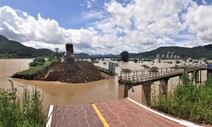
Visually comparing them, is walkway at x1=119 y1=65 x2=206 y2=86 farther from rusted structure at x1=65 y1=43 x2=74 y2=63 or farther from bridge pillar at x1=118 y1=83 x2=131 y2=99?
rusted structure at x1=65 y1=43 x2=74 y2=63

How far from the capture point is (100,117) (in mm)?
9711

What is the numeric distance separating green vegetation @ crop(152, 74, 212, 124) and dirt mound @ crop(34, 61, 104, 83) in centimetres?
2093

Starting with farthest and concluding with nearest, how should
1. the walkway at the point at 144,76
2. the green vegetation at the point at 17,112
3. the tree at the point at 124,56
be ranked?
the tree at the point at 124,56 < the walkway at the point at 144,76 < the green vegetation at the point at 17,112

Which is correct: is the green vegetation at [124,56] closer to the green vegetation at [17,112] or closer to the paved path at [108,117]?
the paved path at [108,117]

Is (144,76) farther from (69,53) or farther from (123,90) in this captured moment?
(69,53)

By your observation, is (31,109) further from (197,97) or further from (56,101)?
(56,101)

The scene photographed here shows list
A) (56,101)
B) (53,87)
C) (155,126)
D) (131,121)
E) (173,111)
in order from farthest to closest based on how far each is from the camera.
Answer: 1. (53,87)
2. (56,101)
3. (173,111)
4. (131,121)
5. (155,126)

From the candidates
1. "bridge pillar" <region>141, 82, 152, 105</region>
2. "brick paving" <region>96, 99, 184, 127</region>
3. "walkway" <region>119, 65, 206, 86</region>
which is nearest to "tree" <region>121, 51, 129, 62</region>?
"walkway" <region>119, 65, 206, 86</region>

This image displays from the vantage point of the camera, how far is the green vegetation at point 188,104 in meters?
9.65

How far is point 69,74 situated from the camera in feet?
105

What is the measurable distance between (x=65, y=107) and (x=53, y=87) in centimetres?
1743

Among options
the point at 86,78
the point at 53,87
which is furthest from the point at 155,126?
the point at 86,78

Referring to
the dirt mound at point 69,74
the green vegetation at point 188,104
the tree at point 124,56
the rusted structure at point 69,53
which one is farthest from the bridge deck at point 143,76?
the tree at point 124,56

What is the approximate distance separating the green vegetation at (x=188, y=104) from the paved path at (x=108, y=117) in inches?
35.8
